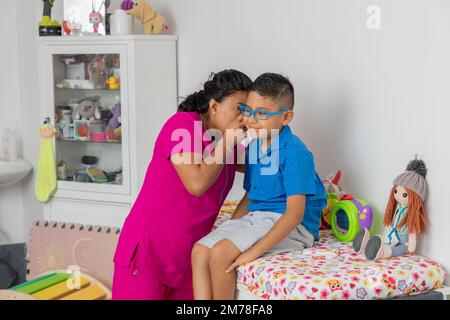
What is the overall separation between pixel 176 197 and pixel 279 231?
1.03 feet

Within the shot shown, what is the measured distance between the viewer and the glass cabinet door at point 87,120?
10.9 feet

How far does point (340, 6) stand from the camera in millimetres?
2395

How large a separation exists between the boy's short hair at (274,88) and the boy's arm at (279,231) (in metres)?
0.28

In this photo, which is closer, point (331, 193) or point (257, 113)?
point (257, 113)

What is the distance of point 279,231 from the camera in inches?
76.8

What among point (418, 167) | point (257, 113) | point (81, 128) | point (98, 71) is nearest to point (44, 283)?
point (81, 128)

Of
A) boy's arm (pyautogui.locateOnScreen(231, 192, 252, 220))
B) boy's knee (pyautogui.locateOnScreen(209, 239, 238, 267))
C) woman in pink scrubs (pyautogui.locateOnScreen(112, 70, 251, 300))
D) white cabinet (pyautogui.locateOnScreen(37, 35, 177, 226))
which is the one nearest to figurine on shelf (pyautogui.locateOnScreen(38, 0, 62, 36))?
white cabinet (pyautogui.locateOnScreen(37, 35, 177, 226))

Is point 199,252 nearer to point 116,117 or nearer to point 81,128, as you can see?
point 116,117

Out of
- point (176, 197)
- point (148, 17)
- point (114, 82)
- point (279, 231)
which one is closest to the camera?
point (279, 231)

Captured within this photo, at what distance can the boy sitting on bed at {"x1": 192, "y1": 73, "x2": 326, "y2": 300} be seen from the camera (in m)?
1.96

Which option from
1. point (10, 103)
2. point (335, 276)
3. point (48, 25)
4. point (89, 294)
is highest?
point (48, 25)

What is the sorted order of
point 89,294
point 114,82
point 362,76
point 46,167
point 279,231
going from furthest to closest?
point 46,167 → point 114,82 → point 89,294 → point 362,76 → point 279,231

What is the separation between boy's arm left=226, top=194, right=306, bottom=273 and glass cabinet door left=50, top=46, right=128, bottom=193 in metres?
1.43
